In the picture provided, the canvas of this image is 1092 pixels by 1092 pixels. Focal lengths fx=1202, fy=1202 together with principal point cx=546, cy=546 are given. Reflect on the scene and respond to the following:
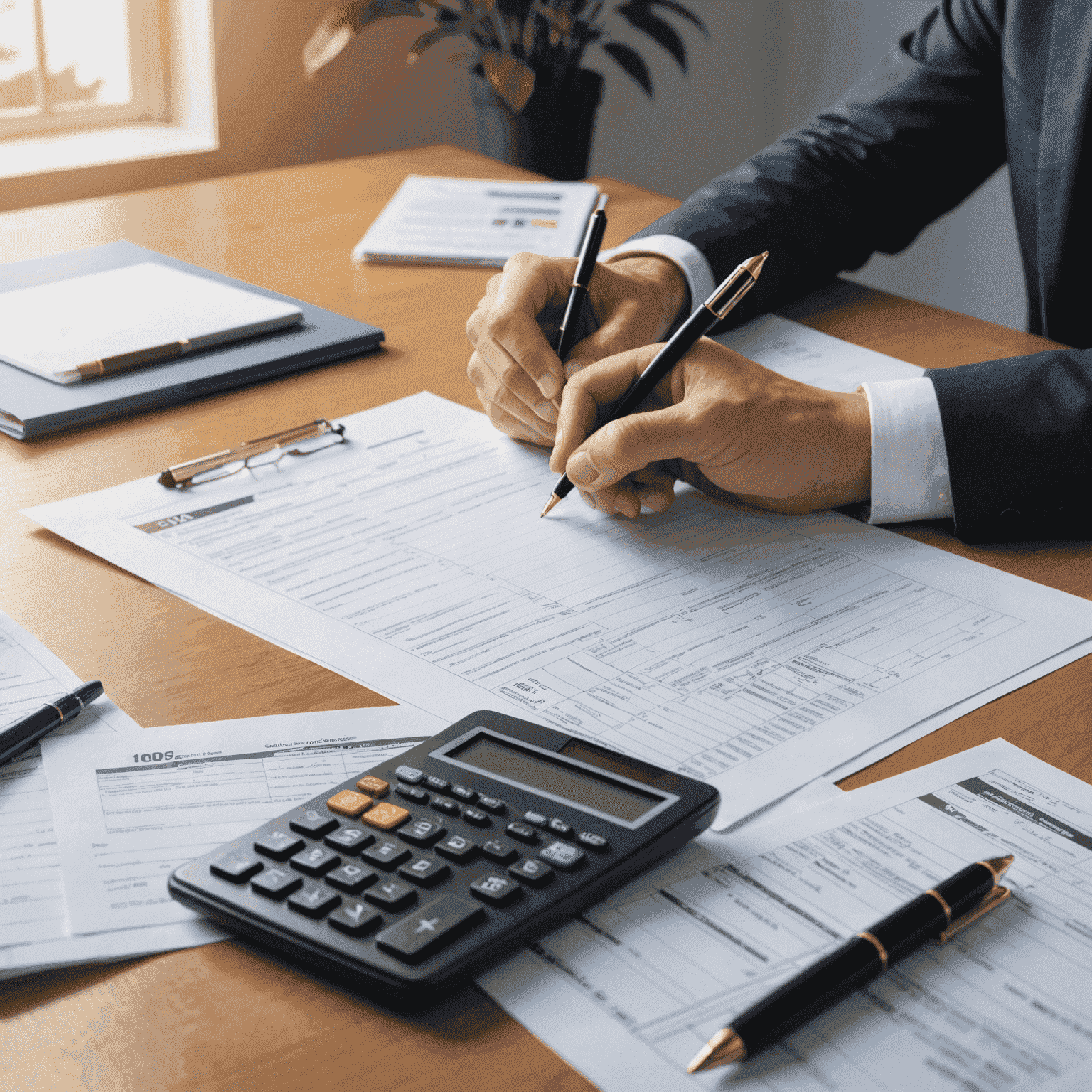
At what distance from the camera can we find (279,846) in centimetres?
47

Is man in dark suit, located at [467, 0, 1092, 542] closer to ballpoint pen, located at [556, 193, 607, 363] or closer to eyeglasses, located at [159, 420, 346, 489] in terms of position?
ballpoint pen, located at [556, 193, 607, 363]

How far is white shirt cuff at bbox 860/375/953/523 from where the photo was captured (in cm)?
81

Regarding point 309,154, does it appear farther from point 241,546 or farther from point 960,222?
point 241,546

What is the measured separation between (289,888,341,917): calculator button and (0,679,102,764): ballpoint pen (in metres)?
0.19

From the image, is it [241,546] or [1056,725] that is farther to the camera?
[241,546]

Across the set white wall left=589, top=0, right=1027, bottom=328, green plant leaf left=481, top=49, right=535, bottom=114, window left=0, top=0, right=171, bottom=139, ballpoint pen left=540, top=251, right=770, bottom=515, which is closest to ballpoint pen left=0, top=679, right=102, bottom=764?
ballpoint pen left=540, top=251, right=770, bottom=515

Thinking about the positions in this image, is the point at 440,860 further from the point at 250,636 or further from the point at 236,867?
the point at 250,636

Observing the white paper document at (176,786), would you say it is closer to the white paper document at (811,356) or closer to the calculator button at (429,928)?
the calculator button at (429,928)

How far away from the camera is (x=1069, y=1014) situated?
0.42 meters

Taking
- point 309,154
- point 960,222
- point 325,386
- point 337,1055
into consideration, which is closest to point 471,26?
point 309,154

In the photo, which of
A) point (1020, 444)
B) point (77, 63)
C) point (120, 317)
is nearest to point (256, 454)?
point (120, 317)

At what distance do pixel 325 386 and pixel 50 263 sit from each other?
406 millimetres

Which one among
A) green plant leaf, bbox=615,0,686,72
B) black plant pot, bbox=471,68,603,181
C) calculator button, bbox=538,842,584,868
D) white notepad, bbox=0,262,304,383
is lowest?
calculator button, bbox=538,842,584,868

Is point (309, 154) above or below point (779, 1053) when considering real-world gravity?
above
